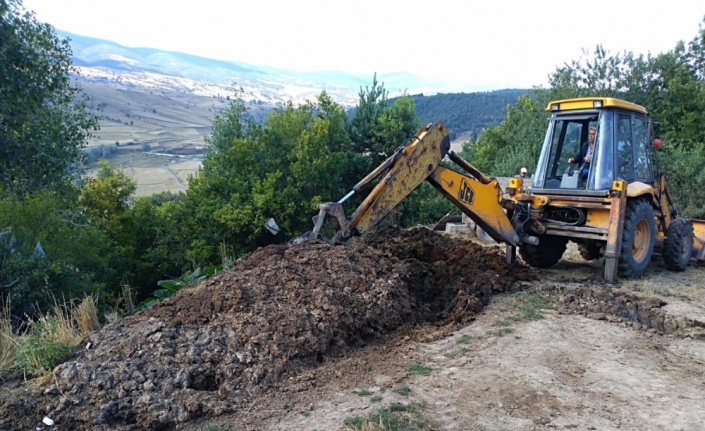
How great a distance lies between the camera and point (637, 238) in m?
8.28

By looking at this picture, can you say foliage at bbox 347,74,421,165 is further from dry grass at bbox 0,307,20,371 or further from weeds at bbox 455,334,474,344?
dry grass at bbox 0,307,20,371

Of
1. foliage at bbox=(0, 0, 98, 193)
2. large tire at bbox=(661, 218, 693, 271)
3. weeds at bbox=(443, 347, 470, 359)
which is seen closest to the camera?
weeds at bbox=(443, 347, 470, 359)

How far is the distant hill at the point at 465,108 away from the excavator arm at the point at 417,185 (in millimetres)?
43180

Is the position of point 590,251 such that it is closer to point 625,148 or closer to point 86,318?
point 625,148

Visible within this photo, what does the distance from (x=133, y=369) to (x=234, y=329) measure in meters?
0.91

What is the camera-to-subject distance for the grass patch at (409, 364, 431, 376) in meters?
4.53

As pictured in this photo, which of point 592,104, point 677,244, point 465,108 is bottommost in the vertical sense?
point 677,244

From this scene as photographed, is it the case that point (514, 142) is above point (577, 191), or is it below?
above

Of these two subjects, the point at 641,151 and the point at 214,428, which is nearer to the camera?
the point at 214,428

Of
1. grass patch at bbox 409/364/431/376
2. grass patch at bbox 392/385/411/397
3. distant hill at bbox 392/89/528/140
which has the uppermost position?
distant hill at bbox 392/89/528/140

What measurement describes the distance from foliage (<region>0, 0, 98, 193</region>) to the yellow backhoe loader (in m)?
6.62

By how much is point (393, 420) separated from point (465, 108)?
55418 millimetres

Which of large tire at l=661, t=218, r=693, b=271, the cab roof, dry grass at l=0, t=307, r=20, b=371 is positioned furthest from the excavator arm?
dry grass at l=0, t=307, r=20, b=371

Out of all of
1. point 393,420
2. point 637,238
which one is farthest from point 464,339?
point 637,238
